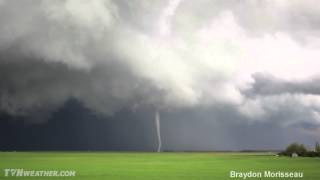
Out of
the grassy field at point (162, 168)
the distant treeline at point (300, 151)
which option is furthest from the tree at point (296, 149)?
the grassy field at point (162, 168)

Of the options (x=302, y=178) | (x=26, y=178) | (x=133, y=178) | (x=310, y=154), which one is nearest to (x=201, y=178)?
(x=133, y=178)

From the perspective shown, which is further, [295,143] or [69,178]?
[295,143]

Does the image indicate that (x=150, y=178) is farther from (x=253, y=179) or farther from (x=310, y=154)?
(x=310, y=154)

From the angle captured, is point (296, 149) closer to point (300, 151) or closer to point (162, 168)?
point (300, 151)

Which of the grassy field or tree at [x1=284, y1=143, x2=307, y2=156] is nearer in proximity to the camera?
the grassy field

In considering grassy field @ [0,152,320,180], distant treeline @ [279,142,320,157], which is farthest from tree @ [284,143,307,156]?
grassy field @ [0,152,320,180]

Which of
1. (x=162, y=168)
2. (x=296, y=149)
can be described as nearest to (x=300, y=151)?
(x=296, y=149)

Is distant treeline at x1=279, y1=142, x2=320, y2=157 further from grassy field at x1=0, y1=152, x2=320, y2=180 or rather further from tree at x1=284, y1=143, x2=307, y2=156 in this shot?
grassy field at x1=0, y1=152, x2=320, y2=180

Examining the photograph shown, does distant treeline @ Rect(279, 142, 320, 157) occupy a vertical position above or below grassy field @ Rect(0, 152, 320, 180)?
above

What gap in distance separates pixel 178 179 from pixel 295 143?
10904cm

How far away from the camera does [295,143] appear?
15562 cm

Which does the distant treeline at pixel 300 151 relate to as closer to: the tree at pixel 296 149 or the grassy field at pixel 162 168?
the tree at pixel 296 149

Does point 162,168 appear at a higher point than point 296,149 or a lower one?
lower

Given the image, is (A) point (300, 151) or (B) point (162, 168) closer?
(B) point (162, 168)
